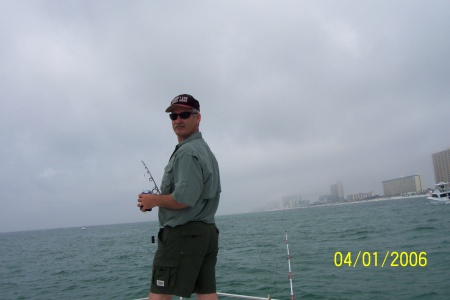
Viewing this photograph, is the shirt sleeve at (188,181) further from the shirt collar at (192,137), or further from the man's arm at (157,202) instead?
the shirt collar at (192,137)

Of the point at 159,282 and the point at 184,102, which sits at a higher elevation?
the point at 184,102

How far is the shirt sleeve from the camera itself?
2152 millimetres

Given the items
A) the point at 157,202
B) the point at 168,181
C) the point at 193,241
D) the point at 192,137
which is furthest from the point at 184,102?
the point at 193,241

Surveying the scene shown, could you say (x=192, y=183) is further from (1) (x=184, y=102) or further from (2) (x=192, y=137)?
(1) (x=184, y=102)

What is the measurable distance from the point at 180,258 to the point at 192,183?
0.52 meters

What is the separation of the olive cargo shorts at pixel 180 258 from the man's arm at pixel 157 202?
0.63 ft

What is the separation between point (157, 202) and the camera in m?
2.23

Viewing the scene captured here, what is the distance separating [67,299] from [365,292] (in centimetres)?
1060

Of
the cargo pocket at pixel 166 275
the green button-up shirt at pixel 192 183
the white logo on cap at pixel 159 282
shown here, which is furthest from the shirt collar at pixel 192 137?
the white logo on cap at pixel 159 282

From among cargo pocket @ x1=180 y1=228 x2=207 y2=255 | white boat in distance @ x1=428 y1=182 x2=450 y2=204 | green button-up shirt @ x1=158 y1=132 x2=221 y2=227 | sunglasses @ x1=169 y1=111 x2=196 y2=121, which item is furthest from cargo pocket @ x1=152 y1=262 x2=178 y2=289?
white boat in distance @ x1=428 y1=182 x2=450 y2=204

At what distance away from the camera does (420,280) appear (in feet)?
31.9

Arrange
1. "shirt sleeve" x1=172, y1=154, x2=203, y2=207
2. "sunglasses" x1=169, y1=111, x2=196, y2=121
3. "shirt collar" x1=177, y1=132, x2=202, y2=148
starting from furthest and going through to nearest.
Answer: "sunglasses" x1=169, y1=111, x2=196, y2=121, "shirt collar" x1=177, y1=132, x2=202, y2=148, "shirt sleeve" x1=172, y1=154, x2=203, y2=207

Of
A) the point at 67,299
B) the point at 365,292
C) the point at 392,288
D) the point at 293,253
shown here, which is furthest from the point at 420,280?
the point at 67,299

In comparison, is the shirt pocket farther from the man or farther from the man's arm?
the man's arm
